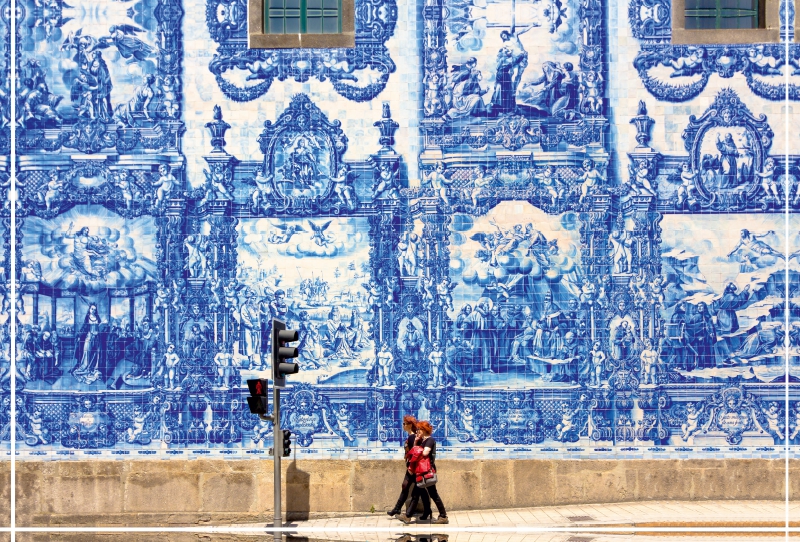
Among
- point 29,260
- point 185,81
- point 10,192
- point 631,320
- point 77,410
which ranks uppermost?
point 185,81

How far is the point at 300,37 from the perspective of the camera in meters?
15.0

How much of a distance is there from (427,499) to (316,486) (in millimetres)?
1620

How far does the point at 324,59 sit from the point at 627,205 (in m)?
4.55

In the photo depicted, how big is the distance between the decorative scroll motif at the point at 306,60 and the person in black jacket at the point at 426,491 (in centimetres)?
454

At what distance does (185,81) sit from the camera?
1502 cm

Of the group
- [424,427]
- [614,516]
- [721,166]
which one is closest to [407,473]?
[424,427]

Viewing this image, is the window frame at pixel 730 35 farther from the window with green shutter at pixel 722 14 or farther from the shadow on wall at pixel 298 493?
the shadow on wall at pixel 298 493

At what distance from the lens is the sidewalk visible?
13.4 meters

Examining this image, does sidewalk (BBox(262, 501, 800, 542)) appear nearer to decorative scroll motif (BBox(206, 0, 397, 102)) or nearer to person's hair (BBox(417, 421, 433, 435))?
person's hair (BBox(417, 421, 433, 435))

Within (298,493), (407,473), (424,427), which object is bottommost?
(298,493)

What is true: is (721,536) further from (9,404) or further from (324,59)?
(9,404)

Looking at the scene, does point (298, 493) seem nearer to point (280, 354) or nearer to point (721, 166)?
point (280, 354)

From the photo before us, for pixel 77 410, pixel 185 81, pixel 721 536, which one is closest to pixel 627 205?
pixel 721 536

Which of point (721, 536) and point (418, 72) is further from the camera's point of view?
point (418, 72)
